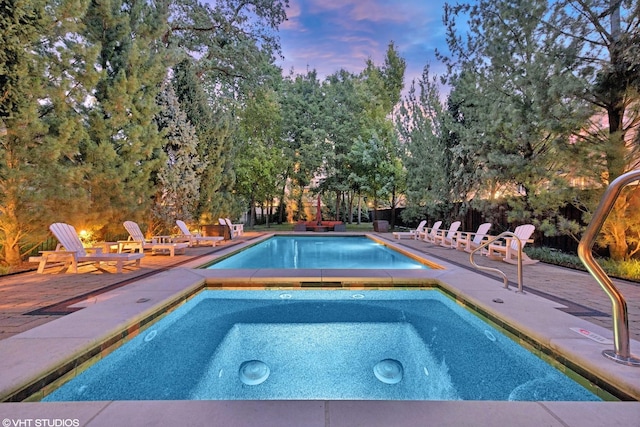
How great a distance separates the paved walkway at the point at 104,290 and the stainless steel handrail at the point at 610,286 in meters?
Result: 0.87

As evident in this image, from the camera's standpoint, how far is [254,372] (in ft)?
10.4

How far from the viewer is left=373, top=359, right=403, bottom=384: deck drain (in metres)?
3.05

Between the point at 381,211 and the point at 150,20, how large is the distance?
67.3 ft

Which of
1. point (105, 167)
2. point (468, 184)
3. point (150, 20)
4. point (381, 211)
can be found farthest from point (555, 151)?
point (381, 211)

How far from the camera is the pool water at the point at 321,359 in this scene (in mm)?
2775

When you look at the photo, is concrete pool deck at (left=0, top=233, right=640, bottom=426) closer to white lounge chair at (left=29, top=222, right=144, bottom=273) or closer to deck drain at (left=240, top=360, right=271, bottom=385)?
white lounge chair at (left=29, top=222, right=144, bottom=273)

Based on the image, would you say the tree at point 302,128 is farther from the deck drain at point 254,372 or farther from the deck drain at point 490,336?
the deck drain at point 254,372

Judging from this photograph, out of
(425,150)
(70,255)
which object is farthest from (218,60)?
(70,255)

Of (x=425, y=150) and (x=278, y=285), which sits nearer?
(x=278, y=285)

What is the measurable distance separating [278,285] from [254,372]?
255 centimetres

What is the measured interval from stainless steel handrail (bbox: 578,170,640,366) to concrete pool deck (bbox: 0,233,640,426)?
0.47ft

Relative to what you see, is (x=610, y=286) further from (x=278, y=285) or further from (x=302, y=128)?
(x=302, y=128)

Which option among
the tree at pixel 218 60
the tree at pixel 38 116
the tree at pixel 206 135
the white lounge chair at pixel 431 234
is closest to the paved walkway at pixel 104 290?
the tree at pixel 38 116

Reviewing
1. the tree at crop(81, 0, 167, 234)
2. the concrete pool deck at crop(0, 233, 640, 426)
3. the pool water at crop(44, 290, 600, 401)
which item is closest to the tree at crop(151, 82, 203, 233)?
the tree at crop(81, 0, 167, 234)
